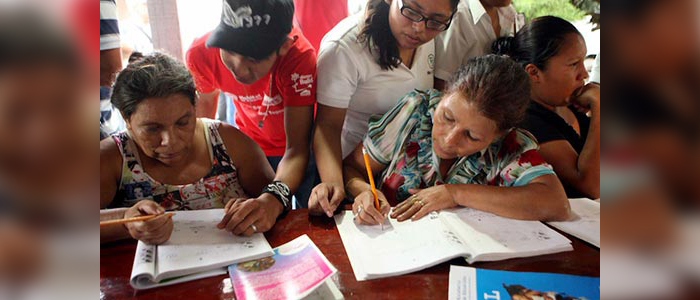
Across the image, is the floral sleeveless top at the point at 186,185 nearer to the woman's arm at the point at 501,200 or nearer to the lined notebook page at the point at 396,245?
the lined notebook page at the point at 396,245

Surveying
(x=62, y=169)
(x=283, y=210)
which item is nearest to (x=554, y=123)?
(x=283, y=210)

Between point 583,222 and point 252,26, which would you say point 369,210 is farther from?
point 252,26

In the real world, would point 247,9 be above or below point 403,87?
above

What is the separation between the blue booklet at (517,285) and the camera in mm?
836

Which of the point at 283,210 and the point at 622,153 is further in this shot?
the point at 283,210

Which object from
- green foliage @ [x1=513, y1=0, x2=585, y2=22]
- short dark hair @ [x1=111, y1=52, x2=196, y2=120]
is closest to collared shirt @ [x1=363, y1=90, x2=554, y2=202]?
short dark hair @ [x1=111, y1=52, x2=196, y2=120]

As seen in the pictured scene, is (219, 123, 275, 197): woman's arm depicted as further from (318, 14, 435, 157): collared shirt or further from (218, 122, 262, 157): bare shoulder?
(318, 14, 435, 157): collared shirt

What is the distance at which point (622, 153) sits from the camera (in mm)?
330

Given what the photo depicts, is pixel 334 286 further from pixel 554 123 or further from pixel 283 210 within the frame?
pixel 554 123

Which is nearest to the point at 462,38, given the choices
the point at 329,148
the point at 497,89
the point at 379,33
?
the point at 379,33

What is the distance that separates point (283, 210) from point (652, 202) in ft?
3.23

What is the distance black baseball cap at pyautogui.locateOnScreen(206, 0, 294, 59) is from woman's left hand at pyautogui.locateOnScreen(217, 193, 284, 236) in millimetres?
607

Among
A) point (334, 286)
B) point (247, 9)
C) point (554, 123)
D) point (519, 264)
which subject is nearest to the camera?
point (334, 286)

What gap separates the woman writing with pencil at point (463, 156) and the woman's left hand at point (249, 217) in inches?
9.5
